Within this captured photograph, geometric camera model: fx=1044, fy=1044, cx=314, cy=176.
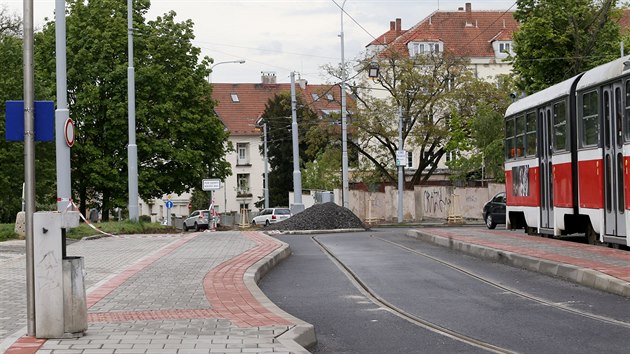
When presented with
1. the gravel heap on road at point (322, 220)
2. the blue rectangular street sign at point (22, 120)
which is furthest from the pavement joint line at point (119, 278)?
the gravel heap on road at point (322, 220)

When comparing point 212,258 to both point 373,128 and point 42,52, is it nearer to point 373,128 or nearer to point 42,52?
point 42,52

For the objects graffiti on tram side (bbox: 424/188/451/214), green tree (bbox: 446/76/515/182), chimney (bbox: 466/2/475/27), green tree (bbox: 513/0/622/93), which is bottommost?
graffiti on tram side (bbox: 424/188/451/214)

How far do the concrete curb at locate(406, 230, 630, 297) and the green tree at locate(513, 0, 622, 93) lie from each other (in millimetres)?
24351

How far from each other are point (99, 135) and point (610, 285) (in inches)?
1623

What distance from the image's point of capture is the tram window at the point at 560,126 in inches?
829

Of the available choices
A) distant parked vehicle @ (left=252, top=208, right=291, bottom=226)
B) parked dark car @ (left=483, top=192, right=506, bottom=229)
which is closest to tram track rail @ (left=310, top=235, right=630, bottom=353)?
parked dark car @ (left=483, top=192, right=506, bottom=229)

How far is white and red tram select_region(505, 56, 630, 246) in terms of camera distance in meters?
17.6

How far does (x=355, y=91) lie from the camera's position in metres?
62.9

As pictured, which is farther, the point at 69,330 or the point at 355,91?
the point at 355,91

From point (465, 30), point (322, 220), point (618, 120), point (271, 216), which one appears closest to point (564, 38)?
point (322, 220)

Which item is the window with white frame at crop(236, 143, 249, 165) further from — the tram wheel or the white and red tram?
the tram wheel

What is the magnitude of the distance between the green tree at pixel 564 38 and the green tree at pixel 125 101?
56.3 ft

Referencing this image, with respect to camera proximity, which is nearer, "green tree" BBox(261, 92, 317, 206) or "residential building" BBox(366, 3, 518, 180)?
"green tree" BBox(261, 92, 317, 206)

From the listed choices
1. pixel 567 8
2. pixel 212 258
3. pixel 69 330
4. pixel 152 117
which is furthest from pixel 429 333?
pixel 152 117
